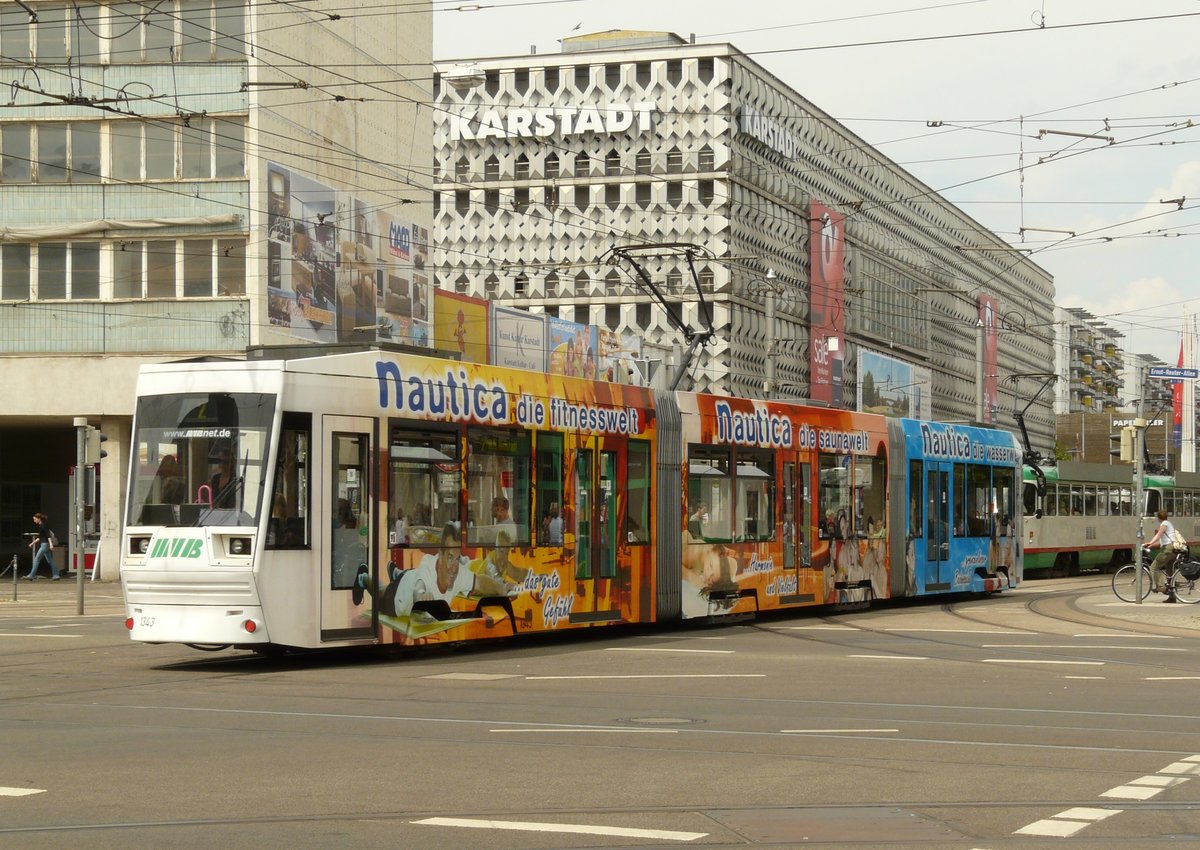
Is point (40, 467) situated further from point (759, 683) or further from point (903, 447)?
point (759, 683)

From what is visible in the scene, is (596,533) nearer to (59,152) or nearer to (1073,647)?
(1073,647)

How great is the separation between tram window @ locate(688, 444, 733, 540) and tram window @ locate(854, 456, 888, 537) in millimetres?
4139

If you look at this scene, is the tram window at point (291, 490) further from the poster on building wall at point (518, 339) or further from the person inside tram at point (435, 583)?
the poster on building wall at point (518, 339)

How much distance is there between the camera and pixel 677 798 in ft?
29.0

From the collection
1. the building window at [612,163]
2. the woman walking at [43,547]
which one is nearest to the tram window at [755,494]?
the woman walking at [43,547]

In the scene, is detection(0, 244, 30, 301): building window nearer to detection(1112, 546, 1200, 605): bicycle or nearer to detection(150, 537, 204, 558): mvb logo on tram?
detection(1112, 546, 1200, 605): bicycle

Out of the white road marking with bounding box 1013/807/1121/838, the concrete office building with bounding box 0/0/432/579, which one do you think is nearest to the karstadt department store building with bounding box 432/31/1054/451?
the concrete office building with bounding box 0/0/432/579

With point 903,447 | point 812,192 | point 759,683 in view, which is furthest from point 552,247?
point 759,683

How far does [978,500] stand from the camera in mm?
31328

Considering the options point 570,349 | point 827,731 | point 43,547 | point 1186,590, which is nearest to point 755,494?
point 1186,590

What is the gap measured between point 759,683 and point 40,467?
36393 millimetres

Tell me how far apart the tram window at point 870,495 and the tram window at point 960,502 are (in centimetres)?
300

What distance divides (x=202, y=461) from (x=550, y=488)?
4.69 m

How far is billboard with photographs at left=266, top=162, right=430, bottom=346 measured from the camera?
43.0 m
